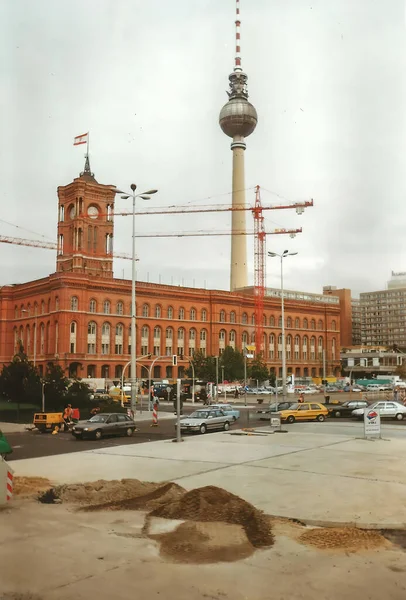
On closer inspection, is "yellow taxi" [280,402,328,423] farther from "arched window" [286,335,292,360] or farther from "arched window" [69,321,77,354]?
"arched window" [286,335,292,360]

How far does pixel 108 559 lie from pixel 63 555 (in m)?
0.77

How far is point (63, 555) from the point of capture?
9.12m

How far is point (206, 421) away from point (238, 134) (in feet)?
388

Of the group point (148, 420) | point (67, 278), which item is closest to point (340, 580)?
point (148, 420)

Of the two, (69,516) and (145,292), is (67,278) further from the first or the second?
(69,516)

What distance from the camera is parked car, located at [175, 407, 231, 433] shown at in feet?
98.7

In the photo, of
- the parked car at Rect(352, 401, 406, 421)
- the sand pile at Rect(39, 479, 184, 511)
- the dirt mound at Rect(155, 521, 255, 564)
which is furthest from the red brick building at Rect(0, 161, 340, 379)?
the dirt mound at Rect(155, 521, 255, 564)

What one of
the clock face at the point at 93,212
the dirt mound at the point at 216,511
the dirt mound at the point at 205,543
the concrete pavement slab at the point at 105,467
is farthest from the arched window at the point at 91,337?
the dirt mound at the point at 205,543

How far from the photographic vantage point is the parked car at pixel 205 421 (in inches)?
1185

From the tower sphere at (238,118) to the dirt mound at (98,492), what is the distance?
434 ft

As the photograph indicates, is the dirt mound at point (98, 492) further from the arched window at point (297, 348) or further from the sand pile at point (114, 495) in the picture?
the arched window at point (297, 348)

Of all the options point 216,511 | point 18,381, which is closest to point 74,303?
point 18,381

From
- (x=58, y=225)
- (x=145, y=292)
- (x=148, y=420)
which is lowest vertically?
(x=148, y=420)

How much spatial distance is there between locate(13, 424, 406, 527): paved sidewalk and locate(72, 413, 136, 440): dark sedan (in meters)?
3.92
